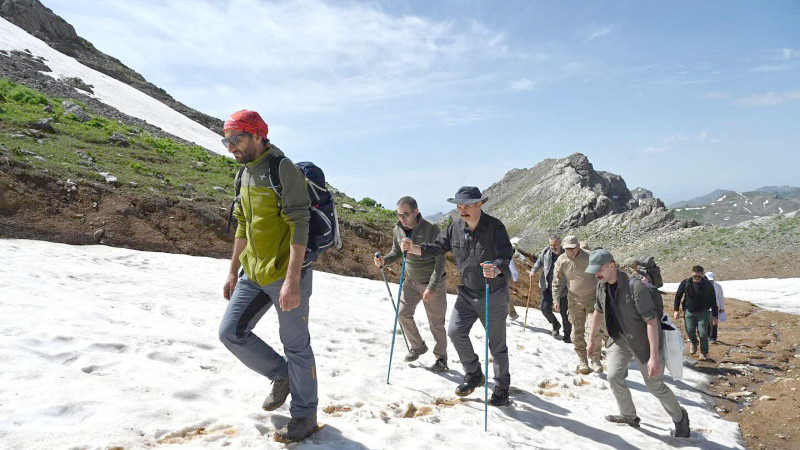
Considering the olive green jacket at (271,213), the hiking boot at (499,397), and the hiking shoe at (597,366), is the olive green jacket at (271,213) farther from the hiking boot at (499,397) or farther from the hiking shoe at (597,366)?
the hiking shoe at (597,366)

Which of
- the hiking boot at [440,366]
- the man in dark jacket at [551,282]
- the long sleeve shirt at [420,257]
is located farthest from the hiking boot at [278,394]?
the man in dark jacket at [551,282]

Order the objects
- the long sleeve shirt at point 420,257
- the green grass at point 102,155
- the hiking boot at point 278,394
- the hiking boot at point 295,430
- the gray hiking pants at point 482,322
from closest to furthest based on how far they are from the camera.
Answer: the hiking boot at point 295,430, the hiking boot at point 278,394, the gray hiking pants at point 482,322, the long sleeve shirt at point 420,257, the green grass at point 102,155

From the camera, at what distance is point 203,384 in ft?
19.1

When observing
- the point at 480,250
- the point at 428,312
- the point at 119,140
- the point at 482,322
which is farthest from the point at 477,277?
the point at 119,140

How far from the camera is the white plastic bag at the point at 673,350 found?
6.30 metres

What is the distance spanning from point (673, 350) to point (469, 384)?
2.72m

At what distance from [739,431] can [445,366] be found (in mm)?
4540

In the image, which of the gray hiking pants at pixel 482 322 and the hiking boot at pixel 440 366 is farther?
the hiking boot at pixel 440 366

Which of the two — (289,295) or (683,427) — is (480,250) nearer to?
(289,295)

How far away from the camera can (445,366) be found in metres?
8.07

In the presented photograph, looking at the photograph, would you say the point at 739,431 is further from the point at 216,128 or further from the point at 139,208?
the point at 216,128

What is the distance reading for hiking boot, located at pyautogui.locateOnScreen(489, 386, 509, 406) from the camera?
6.73 m

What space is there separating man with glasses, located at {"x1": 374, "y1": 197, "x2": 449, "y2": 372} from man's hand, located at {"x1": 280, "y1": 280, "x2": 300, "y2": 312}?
3.48 m

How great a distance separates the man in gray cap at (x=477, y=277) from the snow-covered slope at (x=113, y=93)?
92.8 ft
